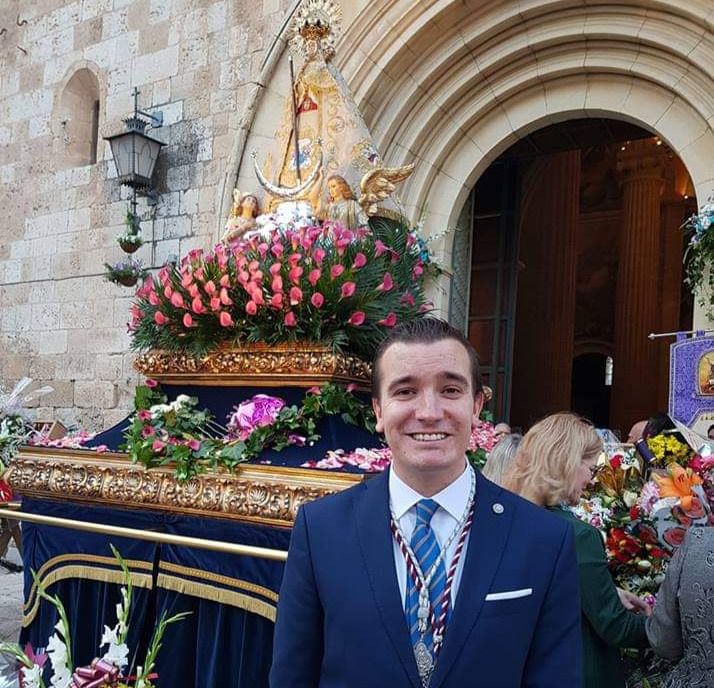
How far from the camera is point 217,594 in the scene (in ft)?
8.31

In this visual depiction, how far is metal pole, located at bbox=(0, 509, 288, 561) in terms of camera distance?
2182 millimetres

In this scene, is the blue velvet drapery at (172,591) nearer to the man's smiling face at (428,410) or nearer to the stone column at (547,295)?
the man's smiling face at (428,410)

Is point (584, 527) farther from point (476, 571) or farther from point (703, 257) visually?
point (703, 257)

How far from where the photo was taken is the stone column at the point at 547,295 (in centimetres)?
1183

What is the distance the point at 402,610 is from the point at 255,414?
143 cm

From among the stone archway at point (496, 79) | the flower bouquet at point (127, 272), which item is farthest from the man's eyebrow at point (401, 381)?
the flower bouquet at point (127, 272)

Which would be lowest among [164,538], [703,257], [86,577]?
[86,577]

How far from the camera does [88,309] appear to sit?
8.03 meters

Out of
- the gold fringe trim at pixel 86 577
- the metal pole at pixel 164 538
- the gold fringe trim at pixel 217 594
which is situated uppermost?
the metal pole at pixel 164 538

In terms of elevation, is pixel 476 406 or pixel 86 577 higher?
pixel 476 406

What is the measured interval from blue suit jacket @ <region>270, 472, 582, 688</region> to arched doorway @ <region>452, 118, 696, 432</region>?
6.08 m

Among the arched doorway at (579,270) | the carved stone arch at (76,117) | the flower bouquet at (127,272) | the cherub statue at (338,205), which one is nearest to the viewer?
the cherub statue at (338,205)

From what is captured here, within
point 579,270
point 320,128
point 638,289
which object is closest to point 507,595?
point 320,128

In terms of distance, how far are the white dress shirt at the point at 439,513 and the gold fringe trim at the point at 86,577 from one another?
5.64 ft
